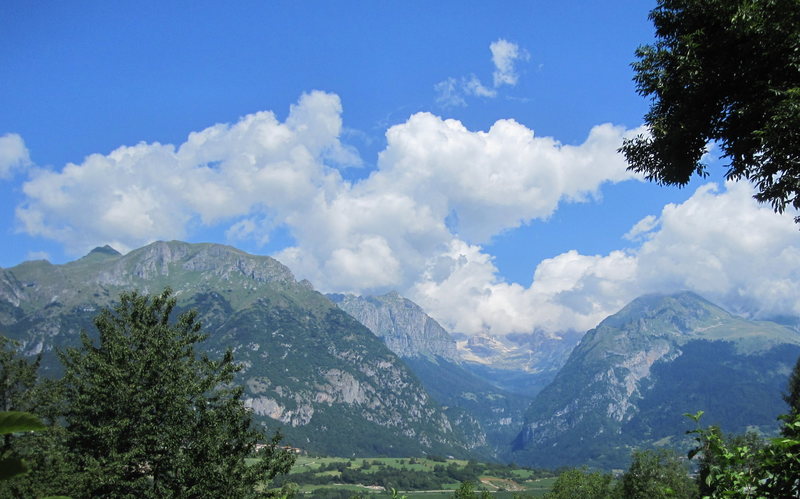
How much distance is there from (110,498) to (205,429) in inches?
173

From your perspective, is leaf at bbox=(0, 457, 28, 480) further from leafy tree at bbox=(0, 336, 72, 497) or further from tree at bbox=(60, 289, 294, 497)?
leafy tree at bbox=(0, 336, 72, 497)

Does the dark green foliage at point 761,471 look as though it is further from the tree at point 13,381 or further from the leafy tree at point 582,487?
the leafy tree at point 582,487

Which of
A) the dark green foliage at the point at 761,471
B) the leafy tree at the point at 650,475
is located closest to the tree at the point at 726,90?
the dark green foliage at the point at 761,471

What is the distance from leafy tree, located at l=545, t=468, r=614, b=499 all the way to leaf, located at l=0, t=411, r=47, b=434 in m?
82.3

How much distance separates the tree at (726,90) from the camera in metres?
9.71

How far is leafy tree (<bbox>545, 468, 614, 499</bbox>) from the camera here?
73.9 metres

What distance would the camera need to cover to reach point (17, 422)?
2695mm

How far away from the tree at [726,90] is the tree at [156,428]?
794 inches

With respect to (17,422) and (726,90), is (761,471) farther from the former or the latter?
(726,90)

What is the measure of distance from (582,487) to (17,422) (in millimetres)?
83839

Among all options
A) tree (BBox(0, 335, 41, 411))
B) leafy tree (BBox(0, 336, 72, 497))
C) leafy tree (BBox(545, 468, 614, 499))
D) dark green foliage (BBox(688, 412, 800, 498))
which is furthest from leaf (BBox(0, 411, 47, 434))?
leafy tree (BBox(545, 468, 614, 499))

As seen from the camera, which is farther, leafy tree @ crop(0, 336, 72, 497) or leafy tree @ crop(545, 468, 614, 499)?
leafy tree @ crop(545, 468, 614, 499)

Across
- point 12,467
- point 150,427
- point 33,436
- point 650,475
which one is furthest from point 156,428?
point 650,475

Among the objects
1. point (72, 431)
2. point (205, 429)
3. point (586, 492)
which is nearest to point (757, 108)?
point (205, 429)
